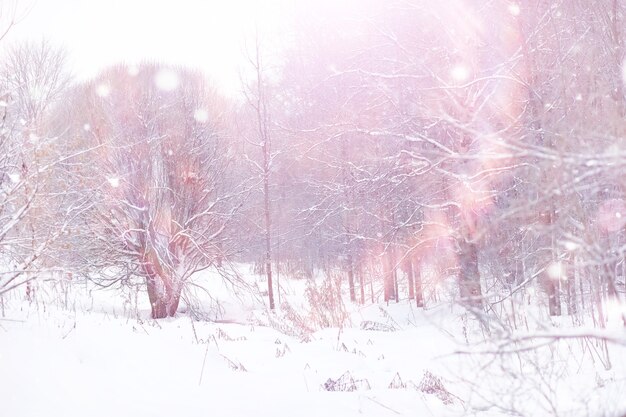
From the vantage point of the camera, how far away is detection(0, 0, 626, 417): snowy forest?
9.45ft

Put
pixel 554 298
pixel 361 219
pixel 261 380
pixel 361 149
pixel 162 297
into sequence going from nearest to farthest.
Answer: pixel 261 380, pixel 554 298, pixel 162 297, pixel 361 149, pixel 361 219

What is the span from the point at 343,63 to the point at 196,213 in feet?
21.8

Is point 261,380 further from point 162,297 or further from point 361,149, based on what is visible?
point 361,149

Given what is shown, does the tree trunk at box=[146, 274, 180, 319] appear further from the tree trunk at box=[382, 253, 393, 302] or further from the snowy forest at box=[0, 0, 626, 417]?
the tree trunk at box=[382, 253, 393, 302]

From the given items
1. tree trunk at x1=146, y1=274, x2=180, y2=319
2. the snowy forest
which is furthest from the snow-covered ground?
tree trunk at x1=146, y1=274, x2=180, y2=319

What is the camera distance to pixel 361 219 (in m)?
16.9

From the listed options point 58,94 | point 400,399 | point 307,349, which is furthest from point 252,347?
point 58,94

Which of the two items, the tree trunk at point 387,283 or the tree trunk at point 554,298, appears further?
the tree trunk at point 387,283

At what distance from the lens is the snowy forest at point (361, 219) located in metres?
2.88

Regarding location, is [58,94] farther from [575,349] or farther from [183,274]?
[575,349]

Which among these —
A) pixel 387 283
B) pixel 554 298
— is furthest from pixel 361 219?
pixel 554 298

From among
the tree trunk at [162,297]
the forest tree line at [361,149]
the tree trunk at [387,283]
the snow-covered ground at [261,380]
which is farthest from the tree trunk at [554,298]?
the tree trunk at [162,297]

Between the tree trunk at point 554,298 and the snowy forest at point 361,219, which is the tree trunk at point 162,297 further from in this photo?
the tree trunk at point 554,298

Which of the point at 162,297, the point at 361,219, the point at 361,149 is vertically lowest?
the point at 162,297
